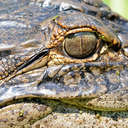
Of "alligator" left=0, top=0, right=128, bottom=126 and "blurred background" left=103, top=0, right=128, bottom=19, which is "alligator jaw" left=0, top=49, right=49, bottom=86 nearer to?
"alligator" left=0, top=0, right=128, bottom=126

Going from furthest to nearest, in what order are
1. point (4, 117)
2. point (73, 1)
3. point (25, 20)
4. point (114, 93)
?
point (73, 1) < point (25, 20) < point (114, 93) < point (4, 117)

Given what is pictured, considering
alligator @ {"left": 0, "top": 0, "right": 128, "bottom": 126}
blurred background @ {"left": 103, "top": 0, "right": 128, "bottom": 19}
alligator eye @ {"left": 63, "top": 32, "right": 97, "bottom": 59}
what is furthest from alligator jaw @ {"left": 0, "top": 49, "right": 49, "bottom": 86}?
blurred background @ {"left": 103, "top": 0, "right": 128, "bottom": 19}

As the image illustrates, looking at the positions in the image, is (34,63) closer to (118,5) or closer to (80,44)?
(80,44)

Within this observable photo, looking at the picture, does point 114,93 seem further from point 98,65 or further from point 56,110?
point 56,110

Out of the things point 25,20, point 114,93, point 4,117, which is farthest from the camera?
point 25,20

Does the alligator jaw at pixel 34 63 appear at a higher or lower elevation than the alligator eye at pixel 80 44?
lower

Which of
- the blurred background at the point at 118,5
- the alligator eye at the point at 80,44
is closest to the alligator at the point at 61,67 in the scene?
the alligator eye at the point at 80,44

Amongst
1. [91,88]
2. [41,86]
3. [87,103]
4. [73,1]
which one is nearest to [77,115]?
[87,103]

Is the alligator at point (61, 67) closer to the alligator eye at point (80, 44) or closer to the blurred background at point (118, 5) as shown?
the alligator eye at point (80, 44)
